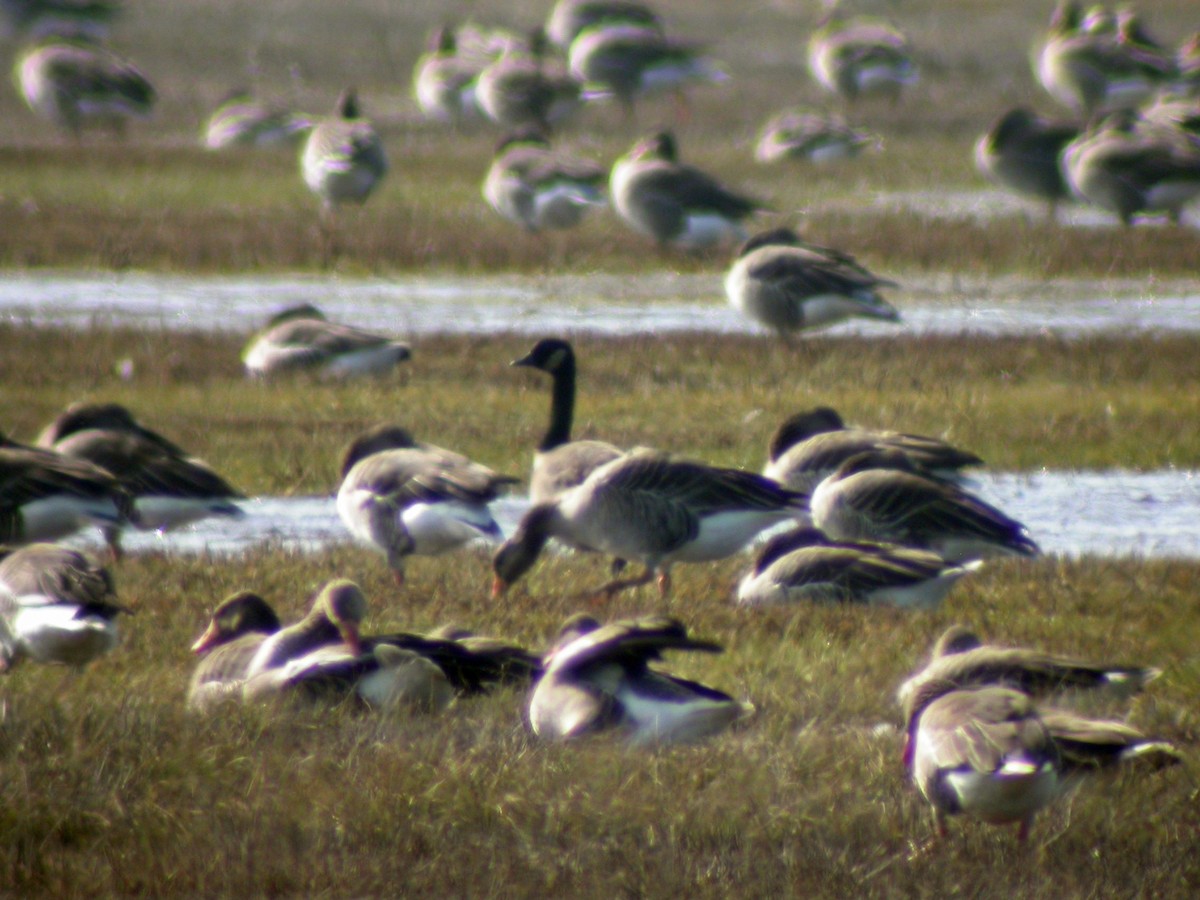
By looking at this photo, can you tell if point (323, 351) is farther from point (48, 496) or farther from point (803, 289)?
point (48, 496)

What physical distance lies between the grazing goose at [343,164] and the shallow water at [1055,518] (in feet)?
40.9

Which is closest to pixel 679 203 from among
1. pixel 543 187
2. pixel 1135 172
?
pixel 543 187

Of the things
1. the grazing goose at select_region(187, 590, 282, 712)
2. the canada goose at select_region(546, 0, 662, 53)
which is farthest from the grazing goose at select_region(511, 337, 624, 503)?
the canada goose at select_region(546, 0, 662, 53)

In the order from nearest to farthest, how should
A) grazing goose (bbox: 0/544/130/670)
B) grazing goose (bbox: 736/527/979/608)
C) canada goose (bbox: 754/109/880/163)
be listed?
1. grazing goose (bbox: 0/544/130/670)
2. grazing goose (bbox: 736/527/979/608)
3. canada goose (bbox: 754/109/880/163)

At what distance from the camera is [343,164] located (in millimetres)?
22125

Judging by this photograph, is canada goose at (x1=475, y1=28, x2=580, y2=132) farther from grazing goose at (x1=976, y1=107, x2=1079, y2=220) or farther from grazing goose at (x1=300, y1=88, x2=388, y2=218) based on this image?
grazing goose at (x1=976, y1=107, x2=1079, y2=220)

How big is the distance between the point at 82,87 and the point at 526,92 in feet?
25.2

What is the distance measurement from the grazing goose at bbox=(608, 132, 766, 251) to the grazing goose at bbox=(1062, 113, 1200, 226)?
459 cm

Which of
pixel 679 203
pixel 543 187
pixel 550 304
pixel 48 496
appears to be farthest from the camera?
pixel 543 187

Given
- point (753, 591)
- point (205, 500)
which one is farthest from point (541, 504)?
point (205, 500)

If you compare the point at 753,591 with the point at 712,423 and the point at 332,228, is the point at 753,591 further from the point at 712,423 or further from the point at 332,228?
the point at 332,228

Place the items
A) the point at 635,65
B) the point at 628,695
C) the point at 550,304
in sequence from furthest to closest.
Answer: the point at 635,65 → the point at 550,304 → the point at 628,695

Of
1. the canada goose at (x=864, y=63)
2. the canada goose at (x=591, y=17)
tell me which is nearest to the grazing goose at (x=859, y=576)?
the canada goose at (x=864, y=63)

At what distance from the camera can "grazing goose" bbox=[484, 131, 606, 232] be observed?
68.1 feet
